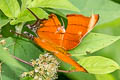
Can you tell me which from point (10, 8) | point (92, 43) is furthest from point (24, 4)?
point (92, 43)

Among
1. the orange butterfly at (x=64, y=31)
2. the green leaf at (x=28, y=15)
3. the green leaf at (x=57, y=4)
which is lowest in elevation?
the orange butterfly at (x=64, y=31)

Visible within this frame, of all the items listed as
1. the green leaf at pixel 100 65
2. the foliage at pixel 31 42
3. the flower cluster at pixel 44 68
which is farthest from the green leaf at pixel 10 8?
the green leaf at pixel 100 65

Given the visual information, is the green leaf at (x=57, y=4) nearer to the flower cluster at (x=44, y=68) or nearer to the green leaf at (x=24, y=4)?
the green leaf at (x=24, y=4)

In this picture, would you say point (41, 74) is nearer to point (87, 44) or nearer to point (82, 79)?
point (87, 44)

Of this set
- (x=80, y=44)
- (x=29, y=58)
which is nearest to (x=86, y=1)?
(x=80, y=44)

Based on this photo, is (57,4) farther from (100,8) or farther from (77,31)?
(100,8)

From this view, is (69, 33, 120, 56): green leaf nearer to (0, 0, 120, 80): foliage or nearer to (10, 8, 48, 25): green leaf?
(0, 0, 120, 80): foliage
